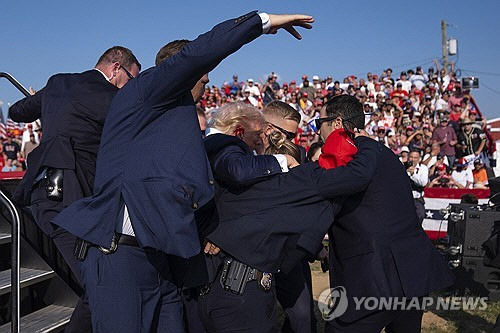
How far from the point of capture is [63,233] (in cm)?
344

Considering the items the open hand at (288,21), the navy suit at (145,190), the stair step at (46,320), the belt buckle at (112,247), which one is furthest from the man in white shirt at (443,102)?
the belt buckle at (112,247)

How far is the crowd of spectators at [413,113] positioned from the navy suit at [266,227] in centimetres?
→ 669

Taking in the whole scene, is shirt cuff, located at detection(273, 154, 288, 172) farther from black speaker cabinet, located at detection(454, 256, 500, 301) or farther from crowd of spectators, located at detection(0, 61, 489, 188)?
crowd of spectators, located at detection(0, 61, 489, 188)

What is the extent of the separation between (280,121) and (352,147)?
131cm

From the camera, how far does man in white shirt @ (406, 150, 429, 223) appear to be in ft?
30.2

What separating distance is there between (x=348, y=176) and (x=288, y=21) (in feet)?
2.73

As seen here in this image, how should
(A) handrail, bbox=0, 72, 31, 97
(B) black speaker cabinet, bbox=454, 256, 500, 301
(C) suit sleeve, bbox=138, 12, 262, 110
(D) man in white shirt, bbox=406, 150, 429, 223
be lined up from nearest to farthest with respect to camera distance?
(C) suit sleeve, bbox=138, 12, 262, 110, (A) handrail, bbox=0, 72, 31, 97, (B) black speaker cabinet, bbox=454, 256, 500, 301, (D) man in white shirt, bbox=406, 150, 429, 223

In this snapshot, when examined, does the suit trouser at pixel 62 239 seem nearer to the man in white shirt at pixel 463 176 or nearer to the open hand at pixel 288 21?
the open hand at pixel 288 21

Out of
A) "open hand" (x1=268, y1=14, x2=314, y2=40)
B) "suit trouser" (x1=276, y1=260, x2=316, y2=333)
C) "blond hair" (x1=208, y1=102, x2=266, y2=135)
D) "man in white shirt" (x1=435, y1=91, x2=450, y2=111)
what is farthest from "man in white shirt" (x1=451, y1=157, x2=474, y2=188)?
"open hand" (x1=268, y1=14, x2=314, y2=40)

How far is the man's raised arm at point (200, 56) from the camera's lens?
2.22 m

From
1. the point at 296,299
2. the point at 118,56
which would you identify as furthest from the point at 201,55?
the point at 296,299

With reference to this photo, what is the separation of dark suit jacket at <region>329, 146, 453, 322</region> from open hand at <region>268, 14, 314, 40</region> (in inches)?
36.7

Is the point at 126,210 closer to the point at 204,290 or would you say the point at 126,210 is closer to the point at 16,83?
the point at 204,290

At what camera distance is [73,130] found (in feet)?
11.5
